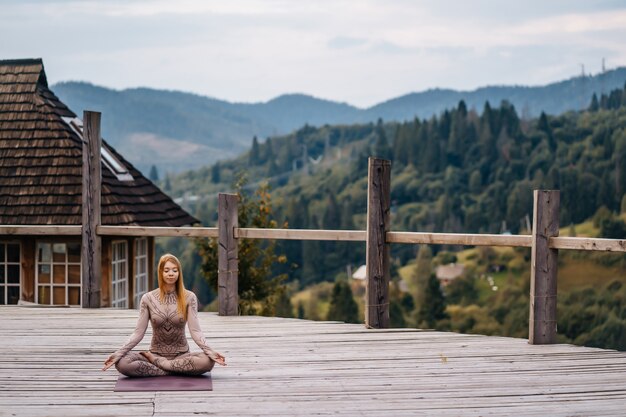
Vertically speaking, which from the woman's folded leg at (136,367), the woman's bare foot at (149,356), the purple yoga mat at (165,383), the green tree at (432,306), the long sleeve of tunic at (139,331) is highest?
the long sleeve of tunic at (139,331)

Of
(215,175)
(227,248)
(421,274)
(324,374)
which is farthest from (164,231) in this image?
(215,175)

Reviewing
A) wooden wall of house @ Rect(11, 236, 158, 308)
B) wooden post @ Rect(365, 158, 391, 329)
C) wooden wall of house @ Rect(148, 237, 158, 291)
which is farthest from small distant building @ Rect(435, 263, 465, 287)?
wooden post @ Rect(365, 158, 391, 329)

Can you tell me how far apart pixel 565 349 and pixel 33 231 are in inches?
208

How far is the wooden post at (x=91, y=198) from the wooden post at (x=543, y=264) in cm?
429

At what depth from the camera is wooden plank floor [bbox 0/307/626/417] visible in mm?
5629

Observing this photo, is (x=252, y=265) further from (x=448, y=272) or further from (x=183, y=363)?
(x=448, y=272)

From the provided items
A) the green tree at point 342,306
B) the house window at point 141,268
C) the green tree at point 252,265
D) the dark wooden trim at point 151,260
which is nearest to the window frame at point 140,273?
the house window at point 141,268

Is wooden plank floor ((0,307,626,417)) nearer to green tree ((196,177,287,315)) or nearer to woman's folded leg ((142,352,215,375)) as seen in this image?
woman's folded leg ((142,352,215,375))

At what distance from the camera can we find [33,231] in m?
9.80

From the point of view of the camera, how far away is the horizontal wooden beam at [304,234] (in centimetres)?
840

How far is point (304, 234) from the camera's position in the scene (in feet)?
29.0

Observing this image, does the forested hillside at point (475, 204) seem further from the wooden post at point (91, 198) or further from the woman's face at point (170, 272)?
the woman's face at point (170, 272)

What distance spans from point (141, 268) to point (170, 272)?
12.8m

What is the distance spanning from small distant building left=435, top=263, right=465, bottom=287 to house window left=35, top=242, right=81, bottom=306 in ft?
277
